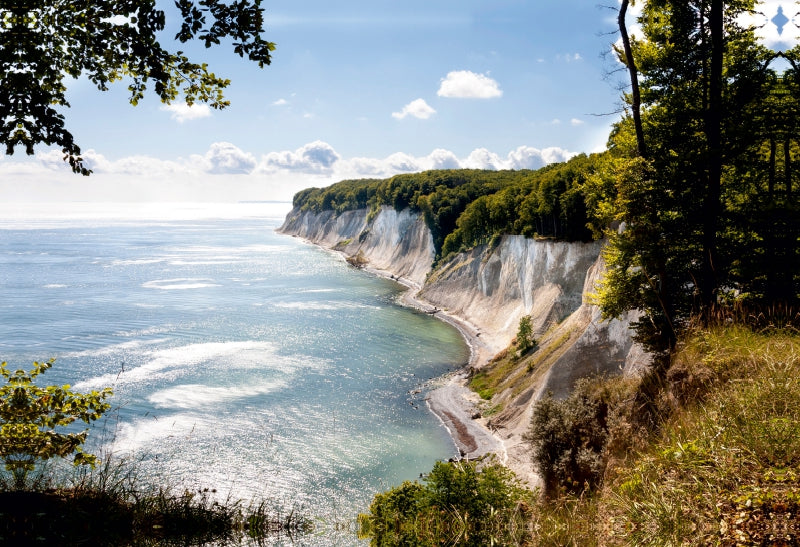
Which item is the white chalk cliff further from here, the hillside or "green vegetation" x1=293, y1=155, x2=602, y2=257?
"green vegetation" x1=293, y1=155, x2=602, y2=257

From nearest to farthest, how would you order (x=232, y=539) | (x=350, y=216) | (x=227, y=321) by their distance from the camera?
(x=232, y=539)
(x=227, y=321)
(x=350, y=216)

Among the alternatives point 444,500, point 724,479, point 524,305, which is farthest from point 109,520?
point 524,305

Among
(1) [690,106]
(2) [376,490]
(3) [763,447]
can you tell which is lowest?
(2) [376,490]

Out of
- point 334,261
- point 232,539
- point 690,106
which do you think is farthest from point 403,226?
point 232,539

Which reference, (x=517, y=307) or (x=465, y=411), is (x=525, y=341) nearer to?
(x=465, y=411)

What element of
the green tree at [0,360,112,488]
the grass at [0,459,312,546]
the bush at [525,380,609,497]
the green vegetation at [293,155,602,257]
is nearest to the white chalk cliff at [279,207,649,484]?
the bush at [525,380,609,497]

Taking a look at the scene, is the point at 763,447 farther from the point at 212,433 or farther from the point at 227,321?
the point at 227,321

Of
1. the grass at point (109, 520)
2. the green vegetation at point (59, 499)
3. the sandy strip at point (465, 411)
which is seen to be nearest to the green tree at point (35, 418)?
the green vegetation at point (59, 499)
